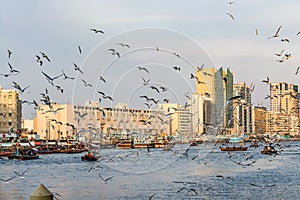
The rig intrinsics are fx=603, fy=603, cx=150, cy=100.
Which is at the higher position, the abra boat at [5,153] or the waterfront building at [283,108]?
the waterfront building at [283,108]

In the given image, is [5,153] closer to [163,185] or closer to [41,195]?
[163,185]

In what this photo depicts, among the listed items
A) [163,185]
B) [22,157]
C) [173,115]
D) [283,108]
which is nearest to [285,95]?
[163,185]

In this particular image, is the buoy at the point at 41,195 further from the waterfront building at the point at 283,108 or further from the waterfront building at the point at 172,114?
the waterfront building at the point at 172,114

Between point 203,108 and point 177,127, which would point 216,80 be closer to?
point 203,108

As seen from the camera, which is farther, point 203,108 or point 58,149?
point 58,149

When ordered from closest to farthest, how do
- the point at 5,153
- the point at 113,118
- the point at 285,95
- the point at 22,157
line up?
the point at 285,95 → the point at 113,118 → the point at 22,157 → the point at 5,153

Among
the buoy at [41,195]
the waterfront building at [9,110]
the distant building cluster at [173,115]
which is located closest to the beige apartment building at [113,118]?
the distant building cluster at [173,115]

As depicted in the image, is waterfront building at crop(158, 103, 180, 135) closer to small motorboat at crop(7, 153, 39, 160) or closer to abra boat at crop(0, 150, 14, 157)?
small motorboat at crop(7, 153, 39, 160)

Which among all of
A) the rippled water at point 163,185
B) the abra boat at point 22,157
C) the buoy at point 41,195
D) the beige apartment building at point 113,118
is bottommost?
the rippled water at point 163,185

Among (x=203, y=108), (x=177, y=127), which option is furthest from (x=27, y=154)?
(x=203, y=108)
